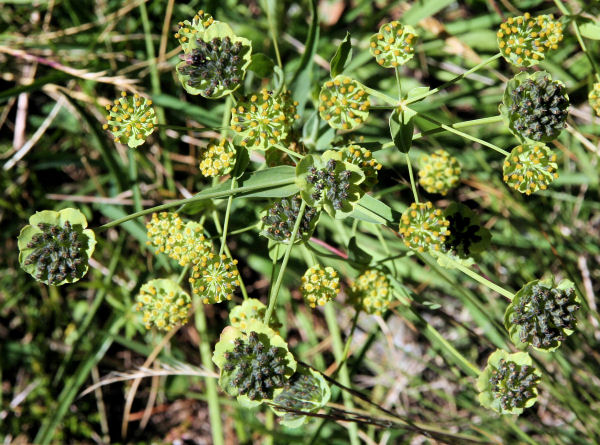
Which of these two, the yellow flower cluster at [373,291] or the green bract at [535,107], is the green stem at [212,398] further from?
the green bract at [535,107]

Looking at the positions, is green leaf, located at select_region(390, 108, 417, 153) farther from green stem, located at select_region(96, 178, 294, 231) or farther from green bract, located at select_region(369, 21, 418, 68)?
green stem, located at select_region(96, 178, 294, 231)

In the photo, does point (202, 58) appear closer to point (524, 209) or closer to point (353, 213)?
point (353, 213)

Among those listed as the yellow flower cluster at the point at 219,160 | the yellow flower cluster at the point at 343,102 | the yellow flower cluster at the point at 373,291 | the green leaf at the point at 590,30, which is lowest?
the yellow flower cluster at the point at 373,291

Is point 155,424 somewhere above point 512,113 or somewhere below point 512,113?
below

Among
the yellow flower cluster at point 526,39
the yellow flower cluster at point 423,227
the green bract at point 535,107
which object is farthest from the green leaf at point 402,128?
the yellow flower cluster at point 526,39

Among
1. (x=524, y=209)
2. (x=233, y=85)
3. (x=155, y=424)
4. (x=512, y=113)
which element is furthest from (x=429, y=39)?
(x=155, y=424)

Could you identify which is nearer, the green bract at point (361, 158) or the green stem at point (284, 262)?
the green stem at point (284, 262)

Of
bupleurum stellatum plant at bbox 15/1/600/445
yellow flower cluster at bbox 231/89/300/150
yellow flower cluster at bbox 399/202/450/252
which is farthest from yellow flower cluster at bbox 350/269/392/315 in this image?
yellow flower cluster at bbox 231/89/300/150
